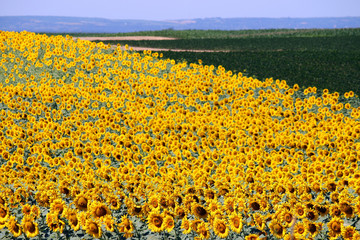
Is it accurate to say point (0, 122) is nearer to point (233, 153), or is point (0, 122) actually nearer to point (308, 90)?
point (233, 153)

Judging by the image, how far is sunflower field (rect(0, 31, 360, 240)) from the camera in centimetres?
591

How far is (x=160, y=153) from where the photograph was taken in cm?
1015

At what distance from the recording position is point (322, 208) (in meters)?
5.93

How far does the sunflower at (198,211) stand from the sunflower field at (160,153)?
0.06ft

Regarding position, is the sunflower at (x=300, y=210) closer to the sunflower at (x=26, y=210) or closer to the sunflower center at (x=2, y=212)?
the sunflower at (x=26, y=210)

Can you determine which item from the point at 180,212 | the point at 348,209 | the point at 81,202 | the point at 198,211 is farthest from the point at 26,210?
the point at 348,209

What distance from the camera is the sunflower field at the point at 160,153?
591cm

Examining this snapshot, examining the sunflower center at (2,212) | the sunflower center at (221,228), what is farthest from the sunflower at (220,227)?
the sunflower center at (2,212)

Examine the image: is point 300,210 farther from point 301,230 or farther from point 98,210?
point 98,210

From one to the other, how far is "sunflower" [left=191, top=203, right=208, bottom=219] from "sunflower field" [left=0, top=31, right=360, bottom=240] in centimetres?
2

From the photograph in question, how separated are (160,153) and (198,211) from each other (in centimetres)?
440

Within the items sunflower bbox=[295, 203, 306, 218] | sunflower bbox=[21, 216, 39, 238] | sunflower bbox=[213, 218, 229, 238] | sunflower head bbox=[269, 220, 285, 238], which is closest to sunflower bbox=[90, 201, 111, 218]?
sunflower bbox=[21, 216, 39, 238]

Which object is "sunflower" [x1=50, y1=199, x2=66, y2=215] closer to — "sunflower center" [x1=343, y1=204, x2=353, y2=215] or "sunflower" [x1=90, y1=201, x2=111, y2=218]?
"sunflower" [x1=90, y1=201, x2=111, y2=218]

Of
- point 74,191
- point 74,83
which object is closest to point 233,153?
point 74,191
